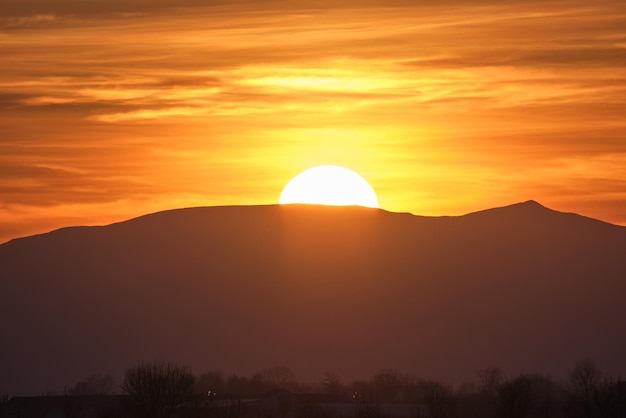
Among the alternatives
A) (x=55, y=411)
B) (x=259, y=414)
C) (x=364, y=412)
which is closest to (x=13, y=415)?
(x=55, y=411)

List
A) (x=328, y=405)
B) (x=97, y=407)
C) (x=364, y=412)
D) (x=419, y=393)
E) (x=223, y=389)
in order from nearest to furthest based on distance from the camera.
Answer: (x=364, y=412) < (x=97, y=407) < (x=328, y=405) < (x=419, y=393) < (x=223, y=389)

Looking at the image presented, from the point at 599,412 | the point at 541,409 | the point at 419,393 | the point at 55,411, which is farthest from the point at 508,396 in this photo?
the point at 419,393

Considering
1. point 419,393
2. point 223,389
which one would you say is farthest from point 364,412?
point 223,389

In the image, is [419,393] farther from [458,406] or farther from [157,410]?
[157,410]

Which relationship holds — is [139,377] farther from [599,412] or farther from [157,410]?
[599,412]

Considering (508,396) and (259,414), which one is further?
→ (259,414)

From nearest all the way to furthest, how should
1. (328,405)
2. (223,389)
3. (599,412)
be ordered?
(599,412), (328,405), (223,389)

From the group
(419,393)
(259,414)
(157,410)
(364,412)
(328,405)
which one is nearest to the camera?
(157,410)

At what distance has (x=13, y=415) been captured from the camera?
130m

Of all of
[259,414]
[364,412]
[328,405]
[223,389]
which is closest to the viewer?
[364,412]

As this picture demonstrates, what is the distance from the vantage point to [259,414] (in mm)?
116438

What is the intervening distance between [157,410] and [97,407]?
41992 mm

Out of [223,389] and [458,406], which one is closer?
[458,406]

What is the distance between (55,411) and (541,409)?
165 feet
